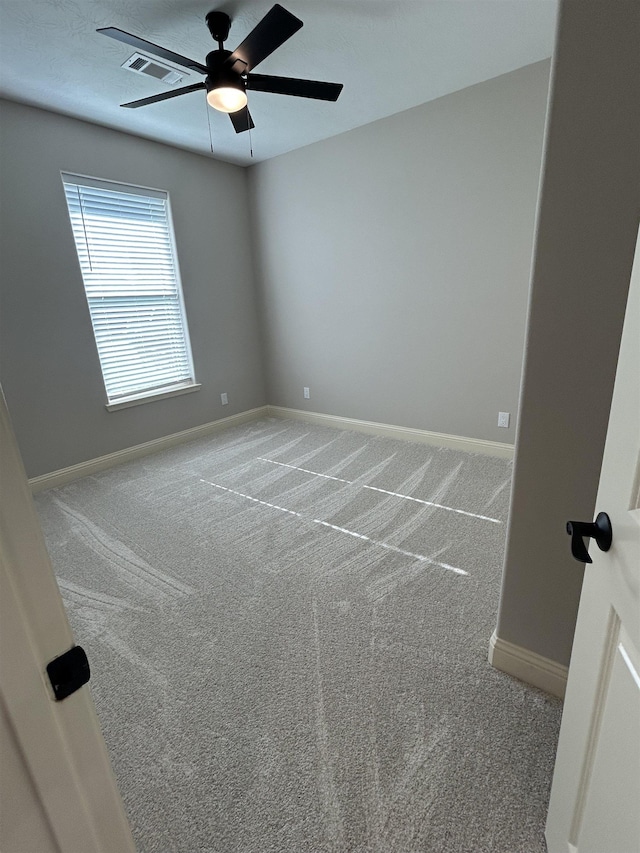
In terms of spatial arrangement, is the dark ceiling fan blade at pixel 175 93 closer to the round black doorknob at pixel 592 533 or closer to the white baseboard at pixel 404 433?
the round black doorknob at pixel 592 533

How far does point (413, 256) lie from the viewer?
11.3 ft

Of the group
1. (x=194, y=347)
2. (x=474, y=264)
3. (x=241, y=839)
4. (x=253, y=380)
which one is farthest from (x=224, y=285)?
(x=241, y=839)

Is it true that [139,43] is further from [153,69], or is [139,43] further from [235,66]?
[153,69]

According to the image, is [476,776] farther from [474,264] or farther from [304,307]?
[304,307]

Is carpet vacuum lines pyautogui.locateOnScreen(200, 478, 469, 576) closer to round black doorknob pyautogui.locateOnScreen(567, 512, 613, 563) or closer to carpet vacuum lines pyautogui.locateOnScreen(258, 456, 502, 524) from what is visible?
carpet vacuum lines pyautogui.locateOnScreen(258, 456, 502, 524)

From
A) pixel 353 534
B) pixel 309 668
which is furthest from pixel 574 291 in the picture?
pixel 353 534

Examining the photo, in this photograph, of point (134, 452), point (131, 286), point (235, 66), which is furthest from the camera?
point (134, 452)

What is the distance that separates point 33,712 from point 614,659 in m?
0.85

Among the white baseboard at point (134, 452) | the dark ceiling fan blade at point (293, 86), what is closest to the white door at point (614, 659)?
the dark ceiling fan blade at point (293, 86)

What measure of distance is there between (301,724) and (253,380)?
12.4 ft

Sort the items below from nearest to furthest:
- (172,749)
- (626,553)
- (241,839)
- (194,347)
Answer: (626,553), (241,839), (172,749), (194,347)

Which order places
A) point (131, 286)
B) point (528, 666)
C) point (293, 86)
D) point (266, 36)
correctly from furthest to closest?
point (131, 286) < point (293, 86) < point (266, 36) < point (528, 666)

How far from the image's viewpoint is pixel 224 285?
4320mm

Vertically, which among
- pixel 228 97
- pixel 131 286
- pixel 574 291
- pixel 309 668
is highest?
pixel 228 97
